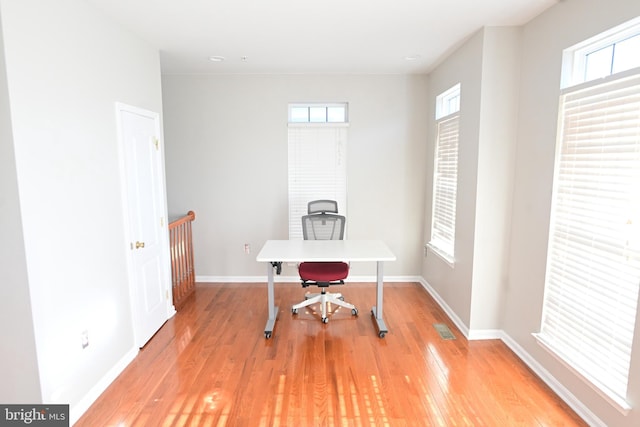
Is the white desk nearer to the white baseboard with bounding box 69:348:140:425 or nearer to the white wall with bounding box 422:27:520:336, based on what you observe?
the white wall with bounding box 422:27:520:336

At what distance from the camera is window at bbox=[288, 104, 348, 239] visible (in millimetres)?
4316

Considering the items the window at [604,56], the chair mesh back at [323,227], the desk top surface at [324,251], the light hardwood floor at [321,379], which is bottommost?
the light hardwood floor at [321,379]

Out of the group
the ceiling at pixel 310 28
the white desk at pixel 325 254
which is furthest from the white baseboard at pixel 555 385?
the ceiling at pixel 310 28

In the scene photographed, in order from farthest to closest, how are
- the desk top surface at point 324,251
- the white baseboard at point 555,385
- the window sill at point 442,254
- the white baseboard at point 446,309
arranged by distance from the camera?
the window sill at point 442,254 < the white baseboard at point 446,309 < the desk top surface at point 324,251 < the white baseboard at point 555,385

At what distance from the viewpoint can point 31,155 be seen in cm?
174

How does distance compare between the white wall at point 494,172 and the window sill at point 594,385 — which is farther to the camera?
the white wall at point 494,172

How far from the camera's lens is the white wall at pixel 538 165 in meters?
2.06

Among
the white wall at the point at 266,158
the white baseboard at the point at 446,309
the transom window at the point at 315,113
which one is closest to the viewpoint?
the white baseboard at the point at 446,309

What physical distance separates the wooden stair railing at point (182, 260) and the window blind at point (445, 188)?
120 inches

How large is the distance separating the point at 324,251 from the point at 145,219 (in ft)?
5.43

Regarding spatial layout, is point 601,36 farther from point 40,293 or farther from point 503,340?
point 40,293

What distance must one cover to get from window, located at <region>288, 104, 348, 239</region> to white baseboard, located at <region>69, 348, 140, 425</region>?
233 cm

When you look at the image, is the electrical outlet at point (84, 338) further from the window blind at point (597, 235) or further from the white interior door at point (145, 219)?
the window blind at point (597, 235)

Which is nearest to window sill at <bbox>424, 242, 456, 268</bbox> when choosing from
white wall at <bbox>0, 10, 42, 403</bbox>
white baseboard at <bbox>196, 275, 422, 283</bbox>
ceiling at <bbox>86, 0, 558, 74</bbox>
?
white baseboard at <bbox>196, 275, 422, 283</bbox>
